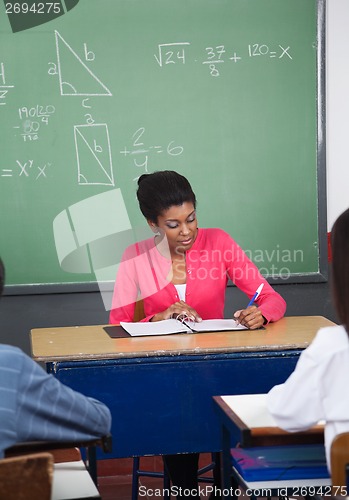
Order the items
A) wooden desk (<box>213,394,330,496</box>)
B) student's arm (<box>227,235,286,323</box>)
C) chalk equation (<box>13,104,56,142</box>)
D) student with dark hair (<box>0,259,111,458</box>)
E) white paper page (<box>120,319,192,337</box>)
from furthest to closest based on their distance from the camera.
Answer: chalk equation (<box>13,104,56,142</box>) → student's arm (<box>227,235,286,323</box>) → white paper page (<box>120,319,192,337</box>) → wooden desk (<box>213,394,330,496</box>) → student with dark hair (<box>0,259,111,458</box>)

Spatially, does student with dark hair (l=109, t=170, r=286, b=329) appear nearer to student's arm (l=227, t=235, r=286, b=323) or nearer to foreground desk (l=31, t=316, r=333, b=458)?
student's arm (l=227, t=235, r=286, b=323)

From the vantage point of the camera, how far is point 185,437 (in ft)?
8.80

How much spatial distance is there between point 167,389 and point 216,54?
196 centimetres

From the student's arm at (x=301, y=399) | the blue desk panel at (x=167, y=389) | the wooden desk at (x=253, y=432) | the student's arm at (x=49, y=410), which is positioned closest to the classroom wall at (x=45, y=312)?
the blue desk panel at (x=167, y=389)

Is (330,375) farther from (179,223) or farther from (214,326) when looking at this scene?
(179,223)

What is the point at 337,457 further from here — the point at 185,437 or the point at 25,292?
the point at 25,292

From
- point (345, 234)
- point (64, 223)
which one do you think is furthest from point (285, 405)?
point (64, 223)

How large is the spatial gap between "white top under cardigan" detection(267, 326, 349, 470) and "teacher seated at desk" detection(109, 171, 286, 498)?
1463 mm

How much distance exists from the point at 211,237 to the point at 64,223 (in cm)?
86

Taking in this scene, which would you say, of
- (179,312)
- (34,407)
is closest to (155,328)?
(179,312)

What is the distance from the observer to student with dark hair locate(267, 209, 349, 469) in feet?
5.51

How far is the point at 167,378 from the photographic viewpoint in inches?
105

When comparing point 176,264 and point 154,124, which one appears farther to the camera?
point 154,124

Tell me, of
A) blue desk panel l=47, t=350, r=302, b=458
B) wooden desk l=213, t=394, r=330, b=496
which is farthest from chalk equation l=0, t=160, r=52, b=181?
wooden desk l=213, t=394, r=330, b=496
